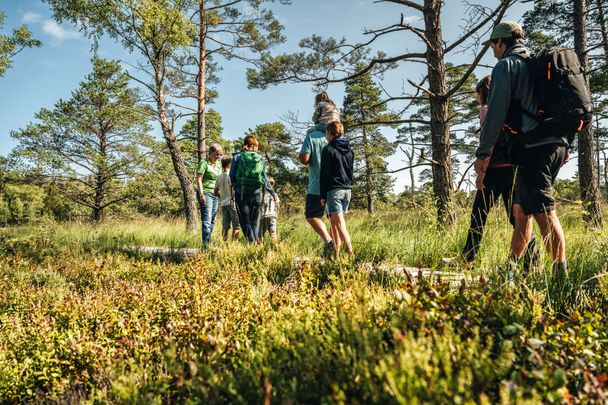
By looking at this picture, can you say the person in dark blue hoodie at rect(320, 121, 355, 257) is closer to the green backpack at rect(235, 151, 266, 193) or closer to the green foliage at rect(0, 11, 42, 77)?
the green backpack at rect(235, 151, 266, 193)

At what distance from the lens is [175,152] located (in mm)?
11273

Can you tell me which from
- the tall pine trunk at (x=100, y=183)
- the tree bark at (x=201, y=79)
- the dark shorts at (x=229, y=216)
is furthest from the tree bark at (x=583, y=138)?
the tall pine trunk at (x=100, y=183)

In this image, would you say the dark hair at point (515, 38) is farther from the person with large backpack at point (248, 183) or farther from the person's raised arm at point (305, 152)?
the person with large backpack at point (248, 183)

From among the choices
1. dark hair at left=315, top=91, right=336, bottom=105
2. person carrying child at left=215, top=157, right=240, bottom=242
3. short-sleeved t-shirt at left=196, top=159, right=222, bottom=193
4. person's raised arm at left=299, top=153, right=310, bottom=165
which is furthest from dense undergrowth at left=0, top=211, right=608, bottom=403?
short-sleeved t-shirt at left=196, top=159, right=222, bottom=193

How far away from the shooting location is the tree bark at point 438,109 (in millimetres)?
6270

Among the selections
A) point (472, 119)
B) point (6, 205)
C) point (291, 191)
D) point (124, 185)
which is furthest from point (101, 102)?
point (472, 119)

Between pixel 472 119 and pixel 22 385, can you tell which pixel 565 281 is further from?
pixel 472 119

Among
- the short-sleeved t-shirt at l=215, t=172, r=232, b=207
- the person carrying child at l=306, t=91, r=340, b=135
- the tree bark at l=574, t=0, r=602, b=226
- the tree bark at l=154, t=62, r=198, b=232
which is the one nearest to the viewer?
the person carrying child at l=306, t=91, r=340, b=135

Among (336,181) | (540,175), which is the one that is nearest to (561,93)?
(540,175)

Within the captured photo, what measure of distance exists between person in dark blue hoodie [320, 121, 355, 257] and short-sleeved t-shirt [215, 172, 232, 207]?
11.0ft

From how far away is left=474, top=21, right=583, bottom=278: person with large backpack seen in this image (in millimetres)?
2814

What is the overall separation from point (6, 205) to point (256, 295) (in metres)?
40.6

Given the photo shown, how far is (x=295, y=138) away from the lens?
946 centimetres

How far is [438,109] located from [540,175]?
382 centimetres
